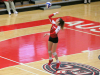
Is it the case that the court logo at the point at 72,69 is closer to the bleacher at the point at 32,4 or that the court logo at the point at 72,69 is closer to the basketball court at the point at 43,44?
the basketball court at the point at 43,44

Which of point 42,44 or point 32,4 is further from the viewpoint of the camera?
point 32,4

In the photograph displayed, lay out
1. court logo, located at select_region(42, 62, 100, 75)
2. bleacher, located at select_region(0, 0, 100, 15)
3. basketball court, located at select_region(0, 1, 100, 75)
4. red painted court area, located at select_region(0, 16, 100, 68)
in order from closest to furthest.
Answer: court logo, located at select_region(42, 62, 100, 75), basketball court, located at select_region(0, 1, 100, 75), red painted court area, located at select_region(0, 16, 100, 68), bleacher, located at select_region(0, 0, 100, 15)

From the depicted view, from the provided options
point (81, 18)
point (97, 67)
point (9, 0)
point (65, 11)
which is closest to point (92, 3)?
point (65, 11)

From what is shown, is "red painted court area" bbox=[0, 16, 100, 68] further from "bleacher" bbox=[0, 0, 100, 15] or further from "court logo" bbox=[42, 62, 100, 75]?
"bleacher" bbox=[0, 0, 100, 15]

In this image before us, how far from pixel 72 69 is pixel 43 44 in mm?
3047

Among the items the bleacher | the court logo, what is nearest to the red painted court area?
the court logo

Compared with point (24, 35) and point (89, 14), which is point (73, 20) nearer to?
point (89, 14)

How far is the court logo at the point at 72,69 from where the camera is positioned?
23.8 feet

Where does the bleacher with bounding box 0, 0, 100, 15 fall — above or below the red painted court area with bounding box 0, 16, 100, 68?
above

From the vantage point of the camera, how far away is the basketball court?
7.66 meters

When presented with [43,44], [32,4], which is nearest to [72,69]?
[43,44]

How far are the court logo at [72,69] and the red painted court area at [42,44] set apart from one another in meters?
1.01

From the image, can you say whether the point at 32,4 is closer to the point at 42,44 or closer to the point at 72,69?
the point at 42,44

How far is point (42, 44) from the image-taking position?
1027 centimetres
